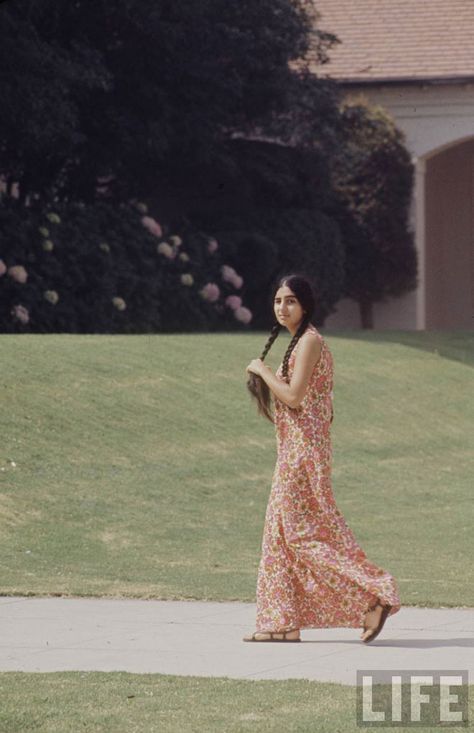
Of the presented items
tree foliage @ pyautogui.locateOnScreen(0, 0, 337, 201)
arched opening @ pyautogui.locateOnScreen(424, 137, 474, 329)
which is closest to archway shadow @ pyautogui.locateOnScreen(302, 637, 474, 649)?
tree foliage @ pyautogui.locateOnScreen(0, 0, 337, 201)

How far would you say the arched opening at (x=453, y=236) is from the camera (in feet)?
110

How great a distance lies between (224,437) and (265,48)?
35.0 feet

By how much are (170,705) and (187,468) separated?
327 inches

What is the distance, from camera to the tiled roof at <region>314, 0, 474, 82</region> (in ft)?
98.6

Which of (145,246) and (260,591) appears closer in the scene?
(260,591)

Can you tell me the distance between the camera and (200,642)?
7.89 metres

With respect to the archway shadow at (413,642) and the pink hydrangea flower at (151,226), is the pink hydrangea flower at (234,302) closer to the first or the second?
the pink hydrangea flower at (151,226)

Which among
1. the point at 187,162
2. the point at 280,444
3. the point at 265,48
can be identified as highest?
the point at 265,48

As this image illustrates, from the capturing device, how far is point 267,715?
6055 millimetres

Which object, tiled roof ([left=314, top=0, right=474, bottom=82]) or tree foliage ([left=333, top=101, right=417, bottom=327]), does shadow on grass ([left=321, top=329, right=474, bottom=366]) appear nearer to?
tree foliage ([left=333, top=101, right=417, bottom=327])

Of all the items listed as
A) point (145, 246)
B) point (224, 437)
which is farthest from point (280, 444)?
point (145, 246)

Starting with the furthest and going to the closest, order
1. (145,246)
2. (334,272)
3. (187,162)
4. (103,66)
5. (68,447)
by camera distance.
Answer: (334,272), (187,162), (145,246), (103,66), (68,447)

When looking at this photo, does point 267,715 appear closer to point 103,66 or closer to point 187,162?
point 103,66

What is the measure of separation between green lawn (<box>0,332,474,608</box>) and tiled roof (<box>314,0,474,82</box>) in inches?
408
